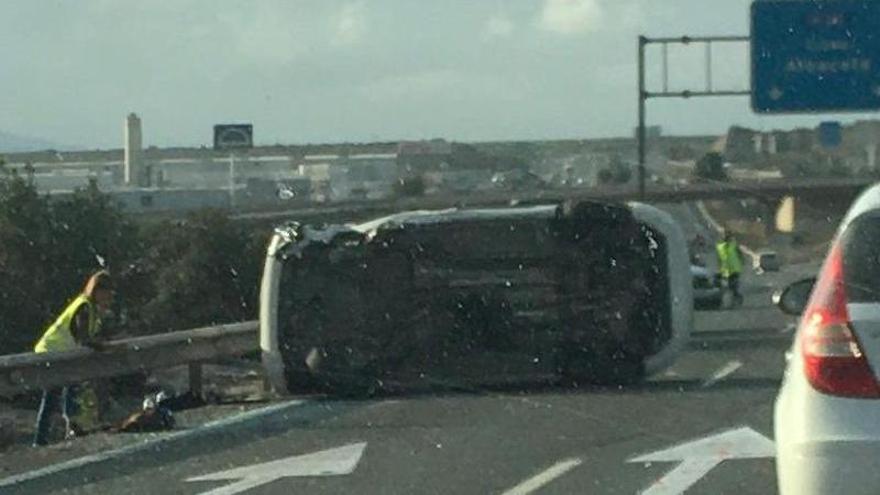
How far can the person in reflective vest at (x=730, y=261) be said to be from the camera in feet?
118

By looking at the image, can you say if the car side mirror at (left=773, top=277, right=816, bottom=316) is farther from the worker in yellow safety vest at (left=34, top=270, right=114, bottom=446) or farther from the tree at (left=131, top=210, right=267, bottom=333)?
the tree at (left=131, top=210, right=267, bottom=333)

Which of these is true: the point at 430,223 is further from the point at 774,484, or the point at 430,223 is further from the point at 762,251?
the point at 762,251

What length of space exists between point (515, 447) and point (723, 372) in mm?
7057

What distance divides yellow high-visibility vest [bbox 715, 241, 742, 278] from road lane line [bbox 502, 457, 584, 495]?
23217 mm

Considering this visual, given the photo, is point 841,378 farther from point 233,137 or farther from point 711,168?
point 711,168

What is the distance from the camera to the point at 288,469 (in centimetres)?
1310

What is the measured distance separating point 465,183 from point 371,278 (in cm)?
2750

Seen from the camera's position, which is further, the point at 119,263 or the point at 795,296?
the point at 119,263

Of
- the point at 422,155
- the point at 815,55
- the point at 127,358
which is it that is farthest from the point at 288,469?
the point at 422,155

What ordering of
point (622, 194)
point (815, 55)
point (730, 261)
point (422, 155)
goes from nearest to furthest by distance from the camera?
point (815, 55)
point (730, 261)
point (622, 194)
point (422, 155)

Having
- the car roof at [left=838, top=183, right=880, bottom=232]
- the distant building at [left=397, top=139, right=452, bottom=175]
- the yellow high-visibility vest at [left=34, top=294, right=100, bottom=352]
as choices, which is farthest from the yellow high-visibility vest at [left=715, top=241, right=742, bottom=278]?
the car roof at [left=838, top=183, right=880, bottom=232]

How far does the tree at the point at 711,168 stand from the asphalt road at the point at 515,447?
35796mm

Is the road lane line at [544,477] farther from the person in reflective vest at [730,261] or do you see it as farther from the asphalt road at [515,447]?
the person in reflective vest at [730,261]

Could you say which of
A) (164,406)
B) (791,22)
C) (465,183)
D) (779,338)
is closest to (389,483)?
(164,406)
